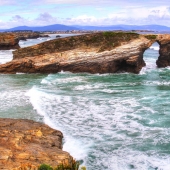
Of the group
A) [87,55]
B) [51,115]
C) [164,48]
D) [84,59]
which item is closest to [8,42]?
[87,55]

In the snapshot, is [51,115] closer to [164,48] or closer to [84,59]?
[84,59]

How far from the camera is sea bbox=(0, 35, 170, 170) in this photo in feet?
41.9

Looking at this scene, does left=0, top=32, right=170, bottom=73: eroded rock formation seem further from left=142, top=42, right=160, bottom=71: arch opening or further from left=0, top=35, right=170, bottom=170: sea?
left=142, top=42, right=160, bottom=71: arch opening

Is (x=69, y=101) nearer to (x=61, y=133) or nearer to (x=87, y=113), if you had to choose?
(x=87, y=113)

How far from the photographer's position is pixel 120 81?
101 ft

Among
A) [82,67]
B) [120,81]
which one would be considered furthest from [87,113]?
[82,67]

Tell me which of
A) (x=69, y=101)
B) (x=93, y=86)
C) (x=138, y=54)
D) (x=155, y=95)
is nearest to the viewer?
(x=69, y=101)

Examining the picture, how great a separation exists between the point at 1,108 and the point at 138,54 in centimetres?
1924

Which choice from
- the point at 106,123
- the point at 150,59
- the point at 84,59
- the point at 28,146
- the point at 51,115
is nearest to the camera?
the point at 28,146

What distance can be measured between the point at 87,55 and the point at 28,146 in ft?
80.9

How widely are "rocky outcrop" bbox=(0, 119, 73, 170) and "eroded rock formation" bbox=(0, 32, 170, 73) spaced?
812 inches

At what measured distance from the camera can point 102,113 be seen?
19.0 m

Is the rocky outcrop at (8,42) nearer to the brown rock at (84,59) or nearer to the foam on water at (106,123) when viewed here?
the brown rock at (84,59)

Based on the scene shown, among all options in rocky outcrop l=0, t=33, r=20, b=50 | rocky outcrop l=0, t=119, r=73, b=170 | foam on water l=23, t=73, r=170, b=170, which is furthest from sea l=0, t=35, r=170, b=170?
rocky outcrop l=0, t=33, r=20, b=50
